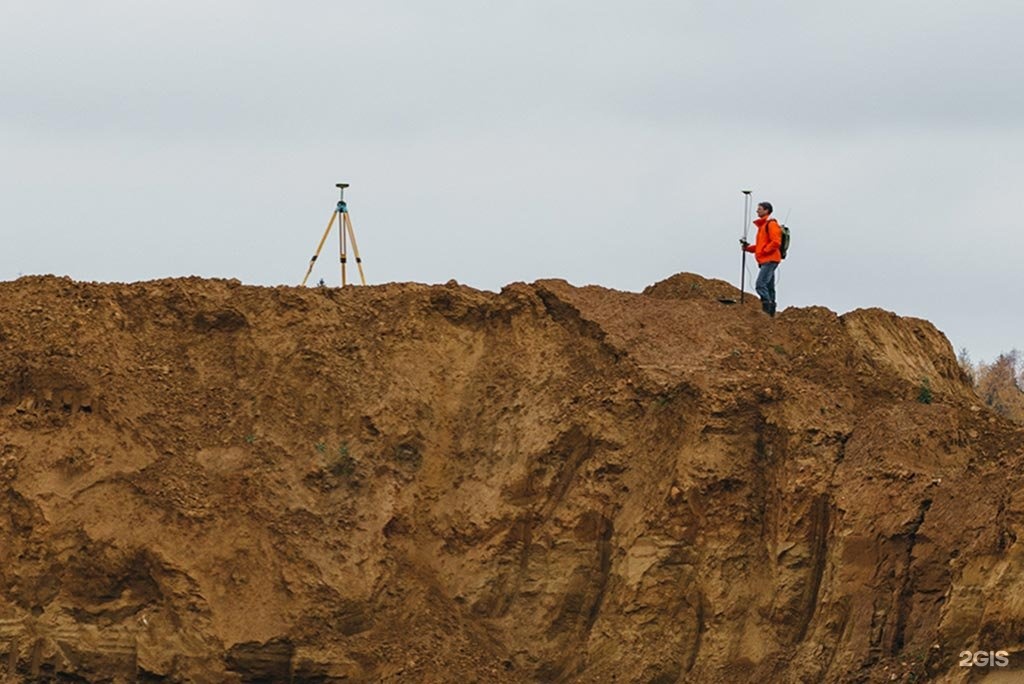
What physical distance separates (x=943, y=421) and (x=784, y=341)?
9.02ft

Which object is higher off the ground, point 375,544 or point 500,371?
point 500,371

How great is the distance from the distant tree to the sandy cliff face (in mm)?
8253

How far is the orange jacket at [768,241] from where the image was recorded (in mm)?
32188

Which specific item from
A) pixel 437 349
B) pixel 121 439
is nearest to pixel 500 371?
pixel 437 349

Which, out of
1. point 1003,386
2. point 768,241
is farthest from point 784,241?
point 1003,386

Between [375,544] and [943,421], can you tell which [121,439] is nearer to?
[375,544]

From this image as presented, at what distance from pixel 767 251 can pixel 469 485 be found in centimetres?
488

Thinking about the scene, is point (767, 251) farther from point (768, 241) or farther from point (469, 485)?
point (469, 485)

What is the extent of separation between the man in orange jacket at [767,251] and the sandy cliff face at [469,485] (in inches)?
17.7

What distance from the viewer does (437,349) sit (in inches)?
1273

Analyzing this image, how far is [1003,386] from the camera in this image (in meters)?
46.7
